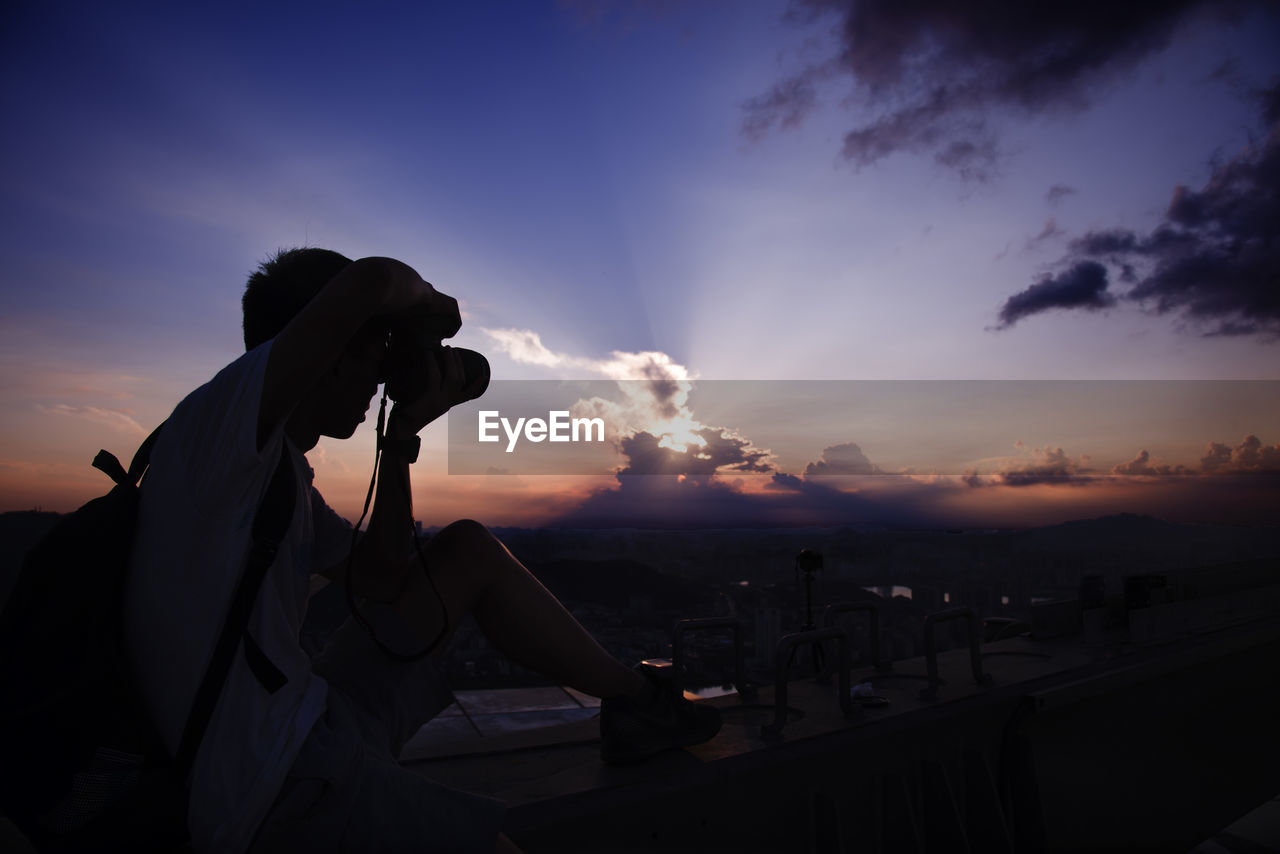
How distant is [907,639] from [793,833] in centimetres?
2522

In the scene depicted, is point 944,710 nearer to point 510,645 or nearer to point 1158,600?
point 510,645

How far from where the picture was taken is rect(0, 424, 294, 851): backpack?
3.06 ft

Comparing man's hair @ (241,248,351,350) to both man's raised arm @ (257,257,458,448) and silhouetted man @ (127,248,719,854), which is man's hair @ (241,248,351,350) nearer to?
silhouetted man @ (127,248,719,854)

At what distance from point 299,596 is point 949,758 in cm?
275

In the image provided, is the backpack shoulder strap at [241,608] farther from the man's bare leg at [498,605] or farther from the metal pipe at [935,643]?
the metal pipe at [935,643]

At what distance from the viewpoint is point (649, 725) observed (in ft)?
6.61

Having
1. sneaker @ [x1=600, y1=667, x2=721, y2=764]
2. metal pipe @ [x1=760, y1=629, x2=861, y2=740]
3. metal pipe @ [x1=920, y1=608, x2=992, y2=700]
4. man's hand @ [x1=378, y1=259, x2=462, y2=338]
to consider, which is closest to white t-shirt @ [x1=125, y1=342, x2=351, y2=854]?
man's hand @ [x1=378, y1=259, x2=462, y2=338]

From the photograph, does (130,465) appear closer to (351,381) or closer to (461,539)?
(351,381)

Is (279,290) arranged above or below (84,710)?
above

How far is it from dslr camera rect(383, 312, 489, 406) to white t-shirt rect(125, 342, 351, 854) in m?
0.41

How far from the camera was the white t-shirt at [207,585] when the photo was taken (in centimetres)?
103

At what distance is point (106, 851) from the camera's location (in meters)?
0.99

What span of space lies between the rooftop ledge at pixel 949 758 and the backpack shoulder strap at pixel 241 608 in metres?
0.99

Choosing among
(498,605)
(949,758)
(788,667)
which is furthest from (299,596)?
(949,758)
